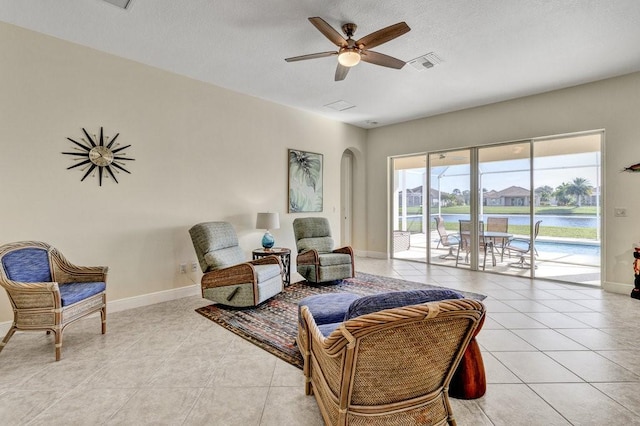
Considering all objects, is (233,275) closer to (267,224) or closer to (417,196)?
(267,224)

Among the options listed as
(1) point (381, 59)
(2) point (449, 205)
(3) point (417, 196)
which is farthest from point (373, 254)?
(1) point (381, 59)

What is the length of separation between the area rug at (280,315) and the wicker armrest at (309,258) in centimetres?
36

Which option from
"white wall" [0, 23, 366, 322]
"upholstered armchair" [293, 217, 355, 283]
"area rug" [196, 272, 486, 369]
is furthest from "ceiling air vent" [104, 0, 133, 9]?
"upholstered armchair" [293, 217, 355, 283]

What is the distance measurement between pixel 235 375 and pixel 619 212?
5.25 metres

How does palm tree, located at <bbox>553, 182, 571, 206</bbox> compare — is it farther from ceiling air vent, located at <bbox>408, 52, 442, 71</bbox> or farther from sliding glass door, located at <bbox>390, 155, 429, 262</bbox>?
ceiling air vent, located at <bbox>408, 52, 442, 71</bbox>

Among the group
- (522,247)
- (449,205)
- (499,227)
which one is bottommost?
(522,247)

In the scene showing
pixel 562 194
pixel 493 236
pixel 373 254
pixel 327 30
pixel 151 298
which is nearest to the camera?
pixel 327 30

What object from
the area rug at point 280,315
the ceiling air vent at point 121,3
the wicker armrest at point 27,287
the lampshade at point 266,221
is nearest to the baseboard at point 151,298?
the area rug at point 280,315

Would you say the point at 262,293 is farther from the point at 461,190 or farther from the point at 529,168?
the point at 529,168

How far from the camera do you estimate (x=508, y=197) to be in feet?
16.7

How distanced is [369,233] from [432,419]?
5.70m

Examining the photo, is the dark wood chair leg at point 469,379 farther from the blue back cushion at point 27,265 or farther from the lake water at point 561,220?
the lake water at point 561,220

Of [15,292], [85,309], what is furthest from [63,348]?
[15,292]

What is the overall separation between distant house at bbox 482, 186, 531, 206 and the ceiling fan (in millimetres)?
3400
